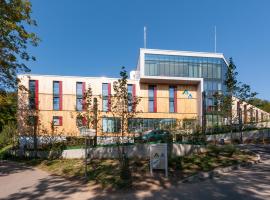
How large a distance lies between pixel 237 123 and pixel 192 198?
70.0 feet

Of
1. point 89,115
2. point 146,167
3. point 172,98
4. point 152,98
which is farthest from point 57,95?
point 146,167

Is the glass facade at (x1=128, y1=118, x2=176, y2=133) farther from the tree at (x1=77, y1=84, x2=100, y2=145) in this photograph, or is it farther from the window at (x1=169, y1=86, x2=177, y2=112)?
the window at (x1=169, y1=86, x2=177, y2=112)

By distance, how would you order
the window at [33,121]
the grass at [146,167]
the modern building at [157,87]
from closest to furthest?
the grass at [146,167]
the window at [33,121]
the modern building at [157,87]

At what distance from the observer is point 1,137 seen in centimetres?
4259

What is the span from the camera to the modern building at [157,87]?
49.1 metres

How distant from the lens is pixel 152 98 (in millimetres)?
53250

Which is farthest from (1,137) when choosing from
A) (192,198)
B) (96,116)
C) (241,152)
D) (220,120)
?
(192,198)

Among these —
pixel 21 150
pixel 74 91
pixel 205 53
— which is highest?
pixel 205 53

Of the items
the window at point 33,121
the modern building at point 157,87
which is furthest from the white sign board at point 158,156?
the modern building at point 157,87

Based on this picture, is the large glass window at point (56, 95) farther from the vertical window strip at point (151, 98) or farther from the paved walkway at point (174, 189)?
the paved walkway at point (174, 189)

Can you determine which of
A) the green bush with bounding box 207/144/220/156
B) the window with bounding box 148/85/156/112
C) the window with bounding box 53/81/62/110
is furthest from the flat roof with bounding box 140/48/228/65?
the green bush with bounding box 207/144/220/156

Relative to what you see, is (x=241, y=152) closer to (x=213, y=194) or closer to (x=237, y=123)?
(x=213, y=194)

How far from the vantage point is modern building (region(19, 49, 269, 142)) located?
49.1 m

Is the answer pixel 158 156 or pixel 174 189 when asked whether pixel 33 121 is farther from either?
pixel 174 189
